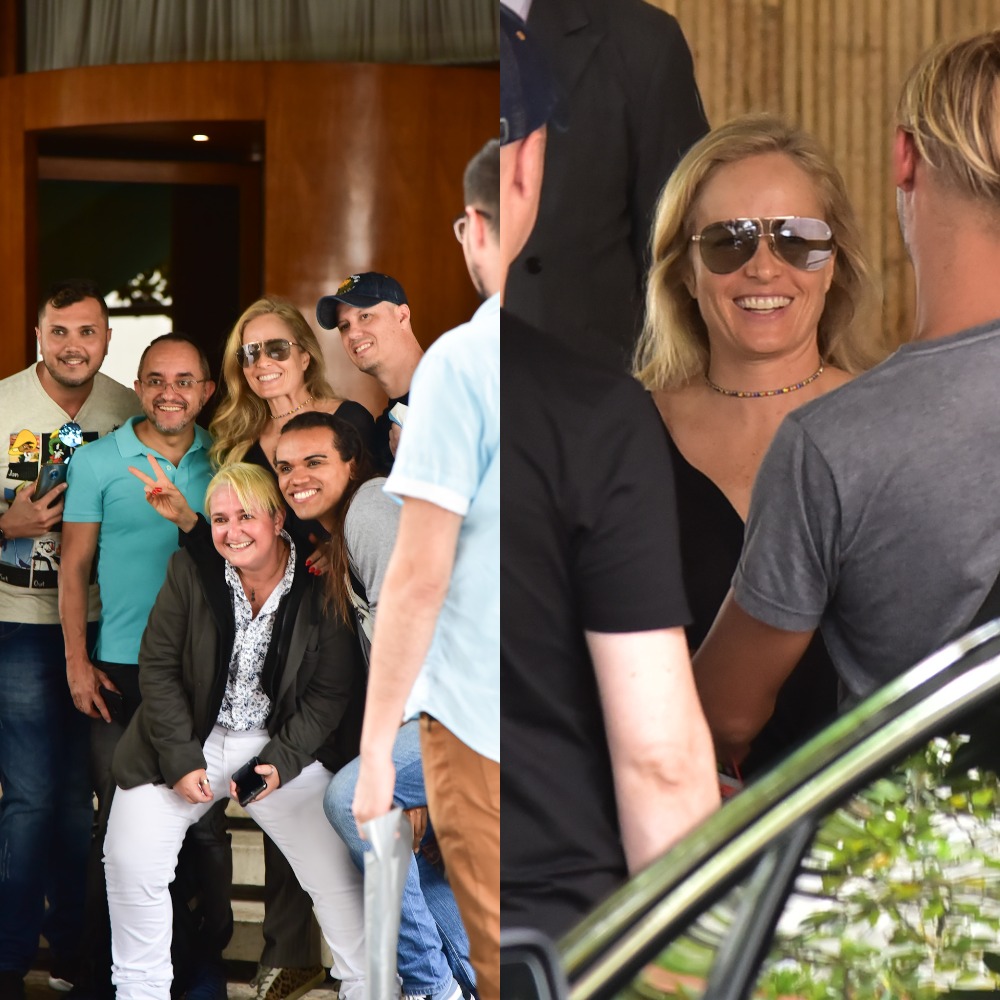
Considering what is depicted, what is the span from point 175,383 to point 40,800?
0.73 metres

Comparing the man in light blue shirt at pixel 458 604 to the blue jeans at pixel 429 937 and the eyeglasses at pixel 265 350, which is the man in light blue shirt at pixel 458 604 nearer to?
the blue jeans at pixel 429 937

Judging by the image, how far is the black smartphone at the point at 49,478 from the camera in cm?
177

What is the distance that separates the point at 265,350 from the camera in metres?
1.77

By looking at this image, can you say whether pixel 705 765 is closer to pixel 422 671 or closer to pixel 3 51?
pixel 422 671

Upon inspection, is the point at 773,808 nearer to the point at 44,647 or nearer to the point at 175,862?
the point at 175,862

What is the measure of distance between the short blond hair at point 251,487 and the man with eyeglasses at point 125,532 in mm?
45

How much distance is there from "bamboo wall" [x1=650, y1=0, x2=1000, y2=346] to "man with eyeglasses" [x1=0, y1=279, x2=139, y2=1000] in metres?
1.05

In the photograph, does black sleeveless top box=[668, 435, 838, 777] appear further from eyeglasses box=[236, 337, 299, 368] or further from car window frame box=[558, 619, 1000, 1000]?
eyeglasses box=[236, 337, 299, 368]

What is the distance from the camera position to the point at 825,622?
4.00ft

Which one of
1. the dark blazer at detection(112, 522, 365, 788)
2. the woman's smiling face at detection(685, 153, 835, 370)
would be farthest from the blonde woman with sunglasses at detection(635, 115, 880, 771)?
the dark blazer at detection(112, 522, 365, 788)

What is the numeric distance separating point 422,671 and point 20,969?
105 cm

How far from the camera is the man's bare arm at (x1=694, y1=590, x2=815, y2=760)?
4.04 feet

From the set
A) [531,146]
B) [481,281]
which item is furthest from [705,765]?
[531,146]

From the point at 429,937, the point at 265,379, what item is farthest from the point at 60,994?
the point at 265,379
